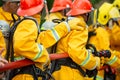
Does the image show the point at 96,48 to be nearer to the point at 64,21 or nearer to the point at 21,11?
the point at 64,21

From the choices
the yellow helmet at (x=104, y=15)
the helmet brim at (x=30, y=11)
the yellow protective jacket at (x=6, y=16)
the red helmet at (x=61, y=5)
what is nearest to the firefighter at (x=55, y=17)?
the red helmet at (x=61, y=5)

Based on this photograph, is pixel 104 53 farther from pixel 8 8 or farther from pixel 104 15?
pixel 104 15

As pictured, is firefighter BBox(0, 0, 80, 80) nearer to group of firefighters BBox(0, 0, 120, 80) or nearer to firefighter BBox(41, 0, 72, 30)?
group of firefighters BBox(0, 0, 120, 80)

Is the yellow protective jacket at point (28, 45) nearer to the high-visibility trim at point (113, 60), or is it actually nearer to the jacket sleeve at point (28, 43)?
the jacket sleeve at point (28, 43)

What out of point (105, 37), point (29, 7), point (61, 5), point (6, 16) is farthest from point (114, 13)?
point (29, 7)

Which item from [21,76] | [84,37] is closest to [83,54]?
[84,37]

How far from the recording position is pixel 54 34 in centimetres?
564

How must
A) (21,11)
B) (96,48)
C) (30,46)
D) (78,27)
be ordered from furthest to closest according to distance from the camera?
(96,48), (78,27), (21,11), (30,46)

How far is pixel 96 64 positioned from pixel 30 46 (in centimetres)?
133

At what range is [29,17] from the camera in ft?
16.7

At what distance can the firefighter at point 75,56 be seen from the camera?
5.61 meters

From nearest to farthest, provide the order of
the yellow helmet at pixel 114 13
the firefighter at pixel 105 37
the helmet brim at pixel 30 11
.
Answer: the helmet brim at pixel 30 11 → the firefighter at pixel 105 37 → the yellow helmet at pixel 114 13

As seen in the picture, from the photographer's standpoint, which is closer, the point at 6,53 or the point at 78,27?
the point at 6,53

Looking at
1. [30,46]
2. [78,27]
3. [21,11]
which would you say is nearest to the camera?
[30,46]
